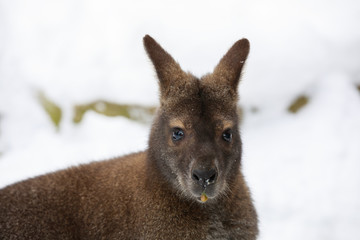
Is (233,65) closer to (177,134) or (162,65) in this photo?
(162,65)

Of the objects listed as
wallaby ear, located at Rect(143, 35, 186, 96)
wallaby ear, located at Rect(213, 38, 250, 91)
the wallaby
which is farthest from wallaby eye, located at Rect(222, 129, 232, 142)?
wallaby ear, located at Rect(143, 35, 186, 96)

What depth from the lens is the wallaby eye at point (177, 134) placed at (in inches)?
197

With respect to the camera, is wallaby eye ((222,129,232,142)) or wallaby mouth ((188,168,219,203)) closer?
wallaby mouth ((188,168,219,203))

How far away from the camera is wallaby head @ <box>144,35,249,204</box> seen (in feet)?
15.7

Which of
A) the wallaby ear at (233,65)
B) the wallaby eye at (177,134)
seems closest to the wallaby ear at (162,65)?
the wallaby ear at (233,65)

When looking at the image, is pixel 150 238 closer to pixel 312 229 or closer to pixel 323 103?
pixel 312 229

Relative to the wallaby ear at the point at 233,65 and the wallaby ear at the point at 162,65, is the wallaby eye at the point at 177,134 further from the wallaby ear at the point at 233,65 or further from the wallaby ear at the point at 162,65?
the wallaby ear at the point at 233,65

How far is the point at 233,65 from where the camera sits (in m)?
5.55

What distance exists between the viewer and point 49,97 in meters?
9.83

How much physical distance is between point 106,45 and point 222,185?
580 cm

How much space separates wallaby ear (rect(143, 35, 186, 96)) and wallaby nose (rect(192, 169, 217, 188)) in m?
1.10

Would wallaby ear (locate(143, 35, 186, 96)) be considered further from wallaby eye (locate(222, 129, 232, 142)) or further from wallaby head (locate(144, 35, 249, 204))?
wallaby eye (locate(222, 129, 232, 142))

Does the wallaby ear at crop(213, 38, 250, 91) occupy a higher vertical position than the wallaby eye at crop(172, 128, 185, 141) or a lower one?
higher

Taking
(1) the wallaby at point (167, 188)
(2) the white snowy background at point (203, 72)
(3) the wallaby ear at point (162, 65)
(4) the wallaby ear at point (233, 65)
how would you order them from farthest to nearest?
1. (2) the white snowy background at point (203, 72)
2. (4) the wallaby ear at point (233, 65)
3. (3) the wallaby ear at point (162, 65)
4. (1) the wallaby at point (167, 188)
